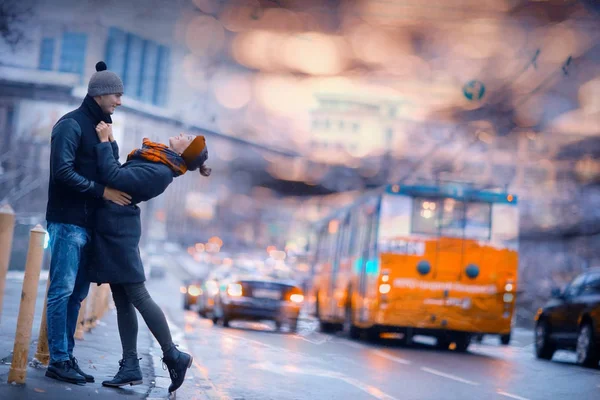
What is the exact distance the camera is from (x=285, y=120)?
1762 inches

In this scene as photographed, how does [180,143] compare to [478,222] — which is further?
[478,222]

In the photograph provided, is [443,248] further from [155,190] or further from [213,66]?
[213,66]

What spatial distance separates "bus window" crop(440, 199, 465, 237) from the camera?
16719mm

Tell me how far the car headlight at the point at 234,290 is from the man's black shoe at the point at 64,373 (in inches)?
522

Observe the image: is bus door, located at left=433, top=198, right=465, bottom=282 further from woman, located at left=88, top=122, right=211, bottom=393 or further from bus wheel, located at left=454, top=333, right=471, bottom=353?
woman, located at left=88, top=122, right=211, bottom=393

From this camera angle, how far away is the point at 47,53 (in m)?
36.9

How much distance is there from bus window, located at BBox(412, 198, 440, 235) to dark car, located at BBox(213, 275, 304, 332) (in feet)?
12.8

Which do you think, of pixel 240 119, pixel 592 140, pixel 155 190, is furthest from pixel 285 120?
pixel 155 190

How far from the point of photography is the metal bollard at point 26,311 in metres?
5.77

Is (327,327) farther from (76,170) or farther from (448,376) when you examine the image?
(76,170)

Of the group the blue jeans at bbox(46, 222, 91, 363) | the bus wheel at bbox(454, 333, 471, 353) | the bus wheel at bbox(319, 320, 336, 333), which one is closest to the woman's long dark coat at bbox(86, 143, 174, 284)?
the blue jeans at bbox(46, 222, 91, 363)

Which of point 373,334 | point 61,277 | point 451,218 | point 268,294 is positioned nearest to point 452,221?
point 451,218

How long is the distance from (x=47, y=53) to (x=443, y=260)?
79.2 feet

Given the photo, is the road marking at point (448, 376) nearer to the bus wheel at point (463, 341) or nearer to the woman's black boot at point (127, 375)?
the woman's black boot at point (127, 375)
